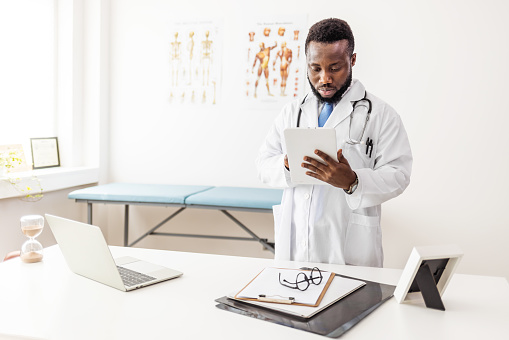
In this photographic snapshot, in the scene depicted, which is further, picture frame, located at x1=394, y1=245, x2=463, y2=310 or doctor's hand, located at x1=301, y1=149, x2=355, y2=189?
doctor's hand, located at x1=301, y1=149, x2=355, y2=189

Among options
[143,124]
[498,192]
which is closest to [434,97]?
[498,192]

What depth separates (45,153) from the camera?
4.08m

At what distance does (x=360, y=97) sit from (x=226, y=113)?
2.09m

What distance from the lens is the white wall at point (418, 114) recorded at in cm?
358

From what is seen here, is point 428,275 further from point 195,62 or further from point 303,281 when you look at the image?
point 195,62

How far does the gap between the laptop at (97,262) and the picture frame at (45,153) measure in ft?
8.13

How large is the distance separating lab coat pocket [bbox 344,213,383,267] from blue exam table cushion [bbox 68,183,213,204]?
5.56 feet

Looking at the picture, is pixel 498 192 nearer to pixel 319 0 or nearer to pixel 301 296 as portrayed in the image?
pixel 319 0

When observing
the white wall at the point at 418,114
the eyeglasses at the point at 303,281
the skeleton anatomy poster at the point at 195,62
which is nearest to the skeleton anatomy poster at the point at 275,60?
the white wall at the point at 418,114

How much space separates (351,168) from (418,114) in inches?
76.6

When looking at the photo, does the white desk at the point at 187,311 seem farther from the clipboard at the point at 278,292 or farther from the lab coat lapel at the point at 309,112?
the lab coat lapel at the point at 309,112

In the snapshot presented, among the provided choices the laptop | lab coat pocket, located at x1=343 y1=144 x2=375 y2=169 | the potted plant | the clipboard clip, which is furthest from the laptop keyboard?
the potted plant

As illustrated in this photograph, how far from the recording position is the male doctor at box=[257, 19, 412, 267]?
6.53ft

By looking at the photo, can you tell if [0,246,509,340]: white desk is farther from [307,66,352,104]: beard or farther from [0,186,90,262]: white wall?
[0,186,90,262]: white wall
